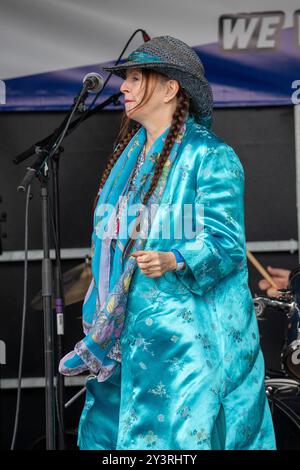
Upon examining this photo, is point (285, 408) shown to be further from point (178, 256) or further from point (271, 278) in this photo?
point (178, 256)

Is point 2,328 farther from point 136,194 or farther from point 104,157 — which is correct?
point 136,194

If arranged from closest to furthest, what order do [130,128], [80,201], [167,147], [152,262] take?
[152,262], [167,147], [130,128], [80,201]

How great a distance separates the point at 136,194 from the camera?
3.15 metres

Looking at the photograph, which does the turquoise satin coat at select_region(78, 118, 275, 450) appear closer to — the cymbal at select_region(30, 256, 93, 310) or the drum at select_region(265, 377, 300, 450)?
the drum at select_region(265, 377, 300, 450)

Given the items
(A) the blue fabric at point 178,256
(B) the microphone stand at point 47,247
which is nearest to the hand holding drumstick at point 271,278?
(B) the microphone stand at point 47,247

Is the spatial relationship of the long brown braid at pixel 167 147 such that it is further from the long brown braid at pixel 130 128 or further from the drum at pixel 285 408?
the drum at pixel 285 408

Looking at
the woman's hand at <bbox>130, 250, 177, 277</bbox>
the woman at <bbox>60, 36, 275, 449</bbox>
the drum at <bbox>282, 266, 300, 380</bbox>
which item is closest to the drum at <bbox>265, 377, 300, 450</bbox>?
the drum at <bbox>282, 266, 300, 380</bbox>

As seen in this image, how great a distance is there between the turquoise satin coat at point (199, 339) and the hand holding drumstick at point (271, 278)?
1.45 meters

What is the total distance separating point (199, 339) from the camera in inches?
116

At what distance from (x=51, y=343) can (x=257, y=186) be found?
5.65ft

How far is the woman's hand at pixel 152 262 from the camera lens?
279 cm

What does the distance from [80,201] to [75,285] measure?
582mm

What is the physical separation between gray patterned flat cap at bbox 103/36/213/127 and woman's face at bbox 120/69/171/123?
50 mm

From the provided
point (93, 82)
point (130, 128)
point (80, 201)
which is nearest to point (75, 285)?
point (80, 201)
